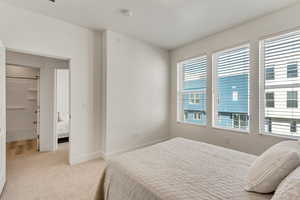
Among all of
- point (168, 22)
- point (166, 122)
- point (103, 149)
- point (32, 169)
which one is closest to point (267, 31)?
point (168, 22)

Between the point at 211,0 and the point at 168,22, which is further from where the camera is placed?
the point at 168,22

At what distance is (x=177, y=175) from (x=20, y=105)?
18.2 feet

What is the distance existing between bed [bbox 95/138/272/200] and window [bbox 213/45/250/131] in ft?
4.76

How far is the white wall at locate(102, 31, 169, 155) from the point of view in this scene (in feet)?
10.5

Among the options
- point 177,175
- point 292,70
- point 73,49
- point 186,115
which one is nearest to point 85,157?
point 73,49

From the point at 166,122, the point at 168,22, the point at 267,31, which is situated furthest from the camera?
the point at 166,122

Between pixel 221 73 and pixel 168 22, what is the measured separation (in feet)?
5.04

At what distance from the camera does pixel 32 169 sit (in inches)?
104

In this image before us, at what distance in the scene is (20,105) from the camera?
4.75m

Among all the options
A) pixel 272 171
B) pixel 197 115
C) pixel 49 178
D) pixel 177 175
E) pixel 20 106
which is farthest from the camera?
pixel 20 106

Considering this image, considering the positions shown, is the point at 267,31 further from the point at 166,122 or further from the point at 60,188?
the point at 60,188

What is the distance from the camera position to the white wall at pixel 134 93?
3.19 m

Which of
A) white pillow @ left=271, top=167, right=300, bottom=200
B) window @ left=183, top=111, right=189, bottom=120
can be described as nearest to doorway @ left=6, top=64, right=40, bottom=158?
window @ left=183, top=111, right=189, bottom=120

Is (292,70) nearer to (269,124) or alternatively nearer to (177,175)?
(269,124)
